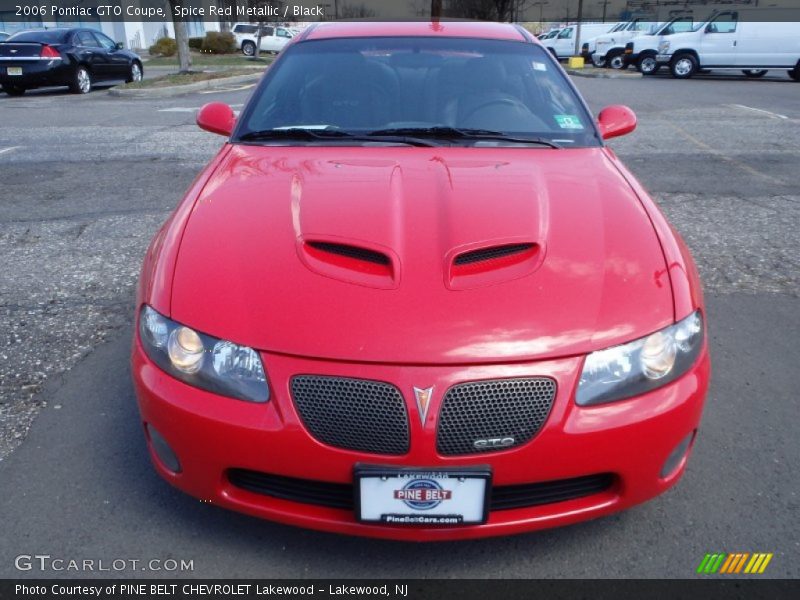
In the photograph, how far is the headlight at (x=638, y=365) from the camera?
193cm

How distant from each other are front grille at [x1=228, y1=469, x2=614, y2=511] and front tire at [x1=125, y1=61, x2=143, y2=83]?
17.7 meters

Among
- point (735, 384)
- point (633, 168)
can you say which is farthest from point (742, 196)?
point (735, 384)

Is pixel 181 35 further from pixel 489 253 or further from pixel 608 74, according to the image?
pixel 489 253

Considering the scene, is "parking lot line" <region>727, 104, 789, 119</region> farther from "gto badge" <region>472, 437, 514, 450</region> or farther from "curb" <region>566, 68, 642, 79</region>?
"gto badge" <region>472, 437, 514, 450</region>

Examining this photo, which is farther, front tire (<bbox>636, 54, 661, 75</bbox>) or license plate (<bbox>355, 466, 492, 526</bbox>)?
front tire (<bbox>636, 54, 661, 75</bbox>)

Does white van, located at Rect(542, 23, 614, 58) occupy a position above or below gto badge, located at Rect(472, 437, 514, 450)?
below

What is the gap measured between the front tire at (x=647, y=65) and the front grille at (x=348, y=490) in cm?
2303

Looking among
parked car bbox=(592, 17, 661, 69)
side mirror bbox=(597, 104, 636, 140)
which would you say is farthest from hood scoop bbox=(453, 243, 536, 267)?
parked car bbox=(592, 17, 661, 69)

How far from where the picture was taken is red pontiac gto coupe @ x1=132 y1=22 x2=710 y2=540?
6.18 feet

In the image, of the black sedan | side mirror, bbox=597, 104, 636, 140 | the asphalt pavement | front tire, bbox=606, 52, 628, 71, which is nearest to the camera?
the asphalt pavement

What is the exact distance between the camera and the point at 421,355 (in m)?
1.88

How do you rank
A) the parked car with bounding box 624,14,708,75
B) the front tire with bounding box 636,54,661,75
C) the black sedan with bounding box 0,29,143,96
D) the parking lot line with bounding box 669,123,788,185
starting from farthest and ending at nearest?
the front tire with bounding box 636,54,661,75
the parked car with bounding box 624,14,708,75
the black sedan with bounding box 0,29,143,96
the parking lot line with bounding box 669,123,788,185

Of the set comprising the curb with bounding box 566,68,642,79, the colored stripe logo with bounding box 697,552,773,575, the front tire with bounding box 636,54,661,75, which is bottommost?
the curb with bounding box 566,68,642,79

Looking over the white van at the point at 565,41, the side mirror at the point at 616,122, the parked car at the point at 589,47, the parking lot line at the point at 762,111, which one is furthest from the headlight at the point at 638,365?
the white van at the point at 565,41
